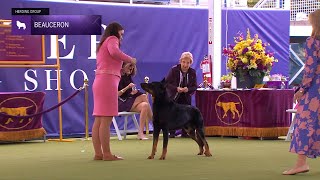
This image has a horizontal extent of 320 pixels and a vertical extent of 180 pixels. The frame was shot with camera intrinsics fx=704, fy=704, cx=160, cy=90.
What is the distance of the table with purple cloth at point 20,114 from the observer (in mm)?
10188

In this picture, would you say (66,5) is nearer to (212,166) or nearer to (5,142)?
(5,142)

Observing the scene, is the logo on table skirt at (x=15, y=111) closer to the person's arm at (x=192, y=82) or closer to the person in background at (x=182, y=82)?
the person in background at (x=182, y=82)

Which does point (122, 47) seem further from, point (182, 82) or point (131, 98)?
point (182, 82)

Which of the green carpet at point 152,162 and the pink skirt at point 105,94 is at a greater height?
the pink skirt at point 105,94

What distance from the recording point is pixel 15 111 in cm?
1027

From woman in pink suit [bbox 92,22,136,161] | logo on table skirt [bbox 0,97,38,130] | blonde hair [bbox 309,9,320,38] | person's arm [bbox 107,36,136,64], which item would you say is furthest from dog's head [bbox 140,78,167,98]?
logo on table skirt [bbox 0,97,38,130]

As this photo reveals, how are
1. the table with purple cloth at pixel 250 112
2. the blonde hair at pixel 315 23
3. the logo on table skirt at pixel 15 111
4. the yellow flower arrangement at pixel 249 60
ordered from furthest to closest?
the yellow flower arrangement at pixel 249 60 < the table with purple cloth at pixel 250 112 < the logo on table skirt at pixel 15 111 < the blonde hair at pixel 315 23

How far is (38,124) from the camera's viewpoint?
34.8ft

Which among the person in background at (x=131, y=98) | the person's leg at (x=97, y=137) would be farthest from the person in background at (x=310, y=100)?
the person in background at (x=131, y=98)

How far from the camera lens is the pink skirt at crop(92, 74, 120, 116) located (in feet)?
23.8

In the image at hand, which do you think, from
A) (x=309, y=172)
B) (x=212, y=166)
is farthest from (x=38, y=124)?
(x=309, y=172)

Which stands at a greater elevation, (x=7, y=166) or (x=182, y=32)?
(x=182, y=32)

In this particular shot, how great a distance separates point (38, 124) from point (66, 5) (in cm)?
216

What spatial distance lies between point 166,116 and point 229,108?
11.0 ft
